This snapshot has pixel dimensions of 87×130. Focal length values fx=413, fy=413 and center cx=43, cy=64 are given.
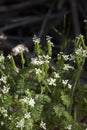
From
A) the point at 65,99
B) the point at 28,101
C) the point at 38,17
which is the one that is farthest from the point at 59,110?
the point at 38,17

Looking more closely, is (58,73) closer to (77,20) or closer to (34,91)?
(34,91)

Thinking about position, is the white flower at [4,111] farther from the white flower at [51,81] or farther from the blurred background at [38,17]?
the blurred background at [38,17]

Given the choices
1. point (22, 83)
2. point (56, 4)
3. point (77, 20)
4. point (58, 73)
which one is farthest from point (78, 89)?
point (56, 4)

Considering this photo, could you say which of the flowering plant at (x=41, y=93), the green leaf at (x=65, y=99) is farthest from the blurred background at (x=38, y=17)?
the green leaf at (x=65, y=99)

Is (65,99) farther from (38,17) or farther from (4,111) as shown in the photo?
(38,17)

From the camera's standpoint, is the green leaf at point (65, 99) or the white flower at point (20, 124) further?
the green leaf at point (65, 99)

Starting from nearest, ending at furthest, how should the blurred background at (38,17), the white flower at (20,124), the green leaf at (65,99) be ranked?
the white flower at (20,124)
the green leaf at (65,99)
the blurred background at (38,17)

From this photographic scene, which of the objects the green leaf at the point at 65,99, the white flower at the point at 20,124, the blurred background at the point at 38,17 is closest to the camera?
the white flower at the point at 20,124

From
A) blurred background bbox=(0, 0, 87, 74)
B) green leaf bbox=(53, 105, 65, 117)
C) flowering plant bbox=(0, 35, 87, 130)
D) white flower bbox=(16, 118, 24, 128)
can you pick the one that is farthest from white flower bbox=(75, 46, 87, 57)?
blurred background bbox=(0, 0, 87, 74)
